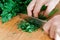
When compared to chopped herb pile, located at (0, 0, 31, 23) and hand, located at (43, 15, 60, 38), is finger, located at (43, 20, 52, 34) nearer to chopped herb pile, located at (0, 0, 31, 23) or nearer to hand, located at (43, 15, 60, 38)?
hand, located at (43, 15, 60, 38)

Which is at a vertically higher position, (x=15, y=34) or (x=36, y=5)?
(x=36, y=5)

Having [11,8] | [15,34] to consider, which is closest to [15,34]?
[15,34]

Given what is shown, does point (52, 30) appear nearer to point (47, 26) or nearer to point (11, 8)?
point (47, 26)

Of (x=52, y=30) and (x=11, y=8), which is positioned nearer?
(x=52, y=30)

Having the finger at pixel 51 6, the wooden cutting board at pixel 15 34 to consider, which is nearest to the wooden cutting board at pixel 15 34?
the wooden cutting board at pixel 15 34

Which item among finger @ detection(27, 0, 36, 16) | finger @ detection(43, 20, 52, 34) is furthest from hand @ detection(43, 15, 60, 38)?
finger @ detection(27, 0, 36, 16)

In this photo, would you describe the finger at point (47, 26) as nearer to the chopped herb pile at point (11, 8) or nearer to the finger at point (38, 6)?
the finger at point (38, 6)

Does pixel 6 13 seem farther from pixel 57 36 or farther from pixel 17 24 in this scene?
pixel 57 36

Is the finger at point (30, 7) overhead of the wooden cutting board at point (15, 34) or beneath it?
overhead
